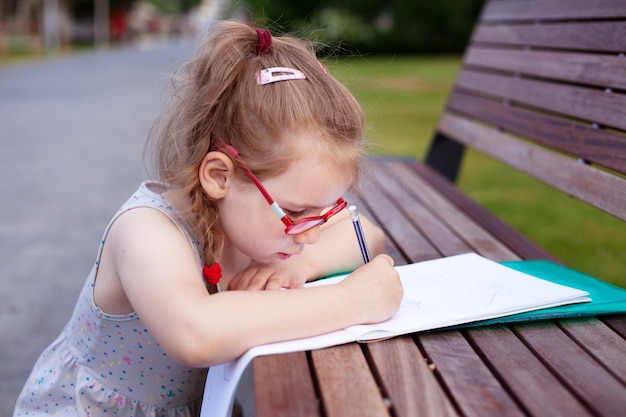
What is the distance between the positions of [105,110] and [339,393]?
913cm

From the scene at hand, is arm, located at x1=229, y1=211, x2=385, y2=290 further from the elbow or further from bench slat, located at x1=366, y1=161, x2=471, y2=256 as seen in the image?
the elbow

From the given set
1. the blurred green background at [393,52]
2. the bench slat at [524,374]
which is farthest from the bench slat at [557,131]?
the bench slat at [524,374]

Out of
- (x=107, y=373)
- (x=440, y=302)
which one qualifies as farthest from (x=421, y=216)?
(x=107, y=373)

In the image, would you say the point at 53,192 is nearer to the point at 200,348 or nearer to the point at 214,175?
the point at 214,175

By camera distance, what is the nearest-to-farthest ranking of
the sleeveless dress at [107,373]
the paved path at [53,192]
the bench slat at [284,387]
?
the bench slat at [284,387] < the sleeveless dress at [107,373] < the paved path at [53,192]

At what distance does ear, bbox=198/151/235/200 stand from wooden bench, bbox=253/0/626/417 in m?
0.38

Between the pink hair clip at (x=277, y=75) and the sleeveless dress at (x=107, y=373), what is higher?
the pink hair clip at (x=277, y=75)

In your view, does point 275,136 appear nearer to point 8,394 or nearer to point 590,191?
point 590,191

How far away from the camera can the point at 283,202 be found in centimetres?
146

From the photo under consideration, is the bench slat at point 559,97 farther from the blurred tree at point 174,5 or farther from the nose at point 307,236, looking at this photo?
the blurred tree at point 174,5

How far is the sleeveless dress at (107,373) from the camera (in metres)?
1.62

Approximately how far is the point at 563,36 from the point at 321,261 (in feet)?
4.94

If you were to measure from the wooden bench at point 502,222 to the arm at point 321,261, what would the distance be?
0.20 metres

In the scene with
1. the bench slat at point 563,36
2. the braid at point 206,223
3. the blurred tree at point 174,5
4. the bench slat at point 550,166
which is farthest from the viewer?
the blurred tree at point 174,5
